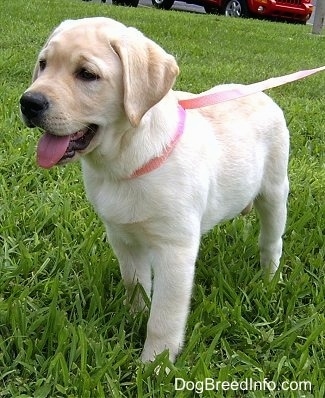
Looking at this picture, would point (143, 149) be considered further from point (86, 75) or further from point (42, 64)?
point (42, 64)

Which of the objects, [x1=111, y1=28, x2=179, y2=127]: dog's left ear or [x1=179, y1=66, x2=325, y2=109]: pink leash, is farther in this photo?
[x1=179, y1=66, x2=325, y2=109]: pink leash

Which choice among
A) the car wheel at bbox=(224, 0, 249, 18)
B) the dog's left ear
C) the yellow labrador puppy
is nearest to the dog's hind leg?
the yellow labrador puppy

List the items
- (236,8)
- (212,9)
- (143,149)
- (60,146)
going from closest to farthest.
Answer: (60,146)
(143,149)
(236,8)
(212,9)

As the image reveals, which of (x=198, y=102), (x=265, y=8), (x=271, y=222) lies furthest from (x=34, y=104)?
(x=265, y=8)

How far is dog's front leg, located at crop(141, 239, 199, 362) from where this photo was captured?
2.24 metres

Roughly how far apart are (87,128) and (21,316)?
0.74 meters

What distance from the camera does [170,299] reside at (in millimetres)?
2260

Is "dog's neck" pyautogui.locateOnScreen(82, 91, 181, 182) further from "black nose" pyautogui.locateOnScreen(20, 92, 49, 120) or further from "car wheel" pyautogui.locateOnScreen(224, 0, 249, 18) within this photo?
"car wheel" pyautogui.locateOnScreen(224, 0, 249, 18)

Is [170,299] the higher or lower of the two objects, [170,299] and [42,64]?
the lower

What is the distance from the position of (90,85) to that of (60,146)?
Answer: 22 cm

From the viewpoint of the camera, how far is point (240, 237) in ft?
10.6

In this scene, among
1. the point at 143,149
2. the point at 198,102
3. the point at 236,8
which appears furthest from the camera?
the point at 236,8
